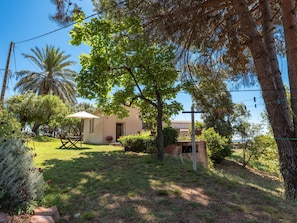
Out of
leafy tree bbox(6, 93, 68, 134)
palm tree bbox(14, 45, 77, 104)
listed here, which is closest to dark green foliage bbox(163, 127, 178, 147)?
leafy tree bbox(6, 93, 68, 134)

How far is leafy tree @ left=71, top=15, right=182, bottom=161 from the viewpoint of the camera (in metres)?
7.21

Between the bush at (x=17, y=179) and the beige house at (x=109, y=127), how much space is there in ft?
44.8

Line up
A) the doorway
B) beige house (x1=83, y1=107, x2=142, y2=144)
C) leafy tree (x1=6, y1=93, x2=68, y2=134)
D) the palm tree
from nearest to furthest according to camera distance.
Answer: beige house (x1=83, y1=107, x2=142, y2=144) → the doorway → leafy tree (x1=6, y1=93, x2=68, y2=134) → the palm tree

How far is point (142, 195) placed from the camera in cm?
427

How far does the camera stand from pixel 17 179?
303 cm

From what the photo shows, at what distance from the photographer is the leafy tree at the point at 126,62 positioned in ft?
23.6

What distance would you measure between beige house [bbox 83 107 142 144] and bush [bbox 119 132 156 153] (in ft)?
22.6

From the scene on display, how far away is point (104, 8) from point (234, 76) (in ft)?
15.9

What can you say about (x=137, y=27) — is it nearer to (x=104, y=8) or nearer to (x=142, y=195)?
(x=104, y=8)

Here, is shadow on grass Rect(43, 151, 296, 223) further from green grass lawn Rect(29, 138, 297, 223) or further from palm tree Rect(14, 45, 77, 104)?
palm tree Rect(14, 45, 77, 104)

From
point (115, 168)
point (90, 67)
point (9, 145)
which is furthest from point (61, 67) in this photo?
point (9, 145)

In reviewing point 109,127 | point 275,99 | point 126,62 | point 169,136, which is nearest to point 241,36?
point 275,99

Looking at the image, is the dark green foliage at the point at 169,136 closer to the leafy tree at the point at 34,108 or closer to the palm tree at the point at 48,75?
the leafy tree at the point at 34,108

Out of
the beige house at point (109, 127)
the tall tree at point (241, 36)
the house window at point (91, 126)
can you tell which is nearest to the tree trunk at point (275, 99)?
the tall tree at point (241, 36)
